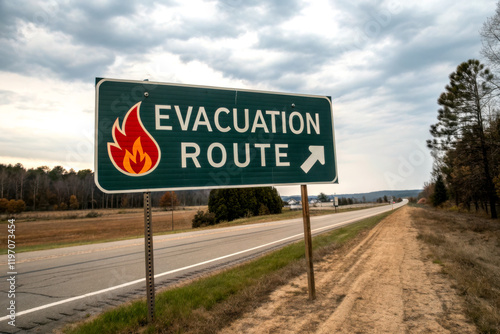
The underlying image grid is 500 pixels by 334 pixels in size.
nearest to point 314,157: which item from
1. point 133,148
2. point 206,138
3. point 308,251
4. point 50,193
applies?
point 308,251

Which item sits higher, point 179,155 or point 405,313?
point 179,155

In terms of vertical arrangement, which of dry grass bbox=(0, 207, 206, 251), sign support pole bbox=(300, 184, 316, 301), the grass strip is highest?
sign support pole bbox=(300, 184, 316, 301)

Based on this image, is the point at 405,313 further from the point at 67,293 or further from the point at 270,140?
the point at 67,293

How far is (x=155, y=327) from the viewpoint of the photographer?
11.4 feet

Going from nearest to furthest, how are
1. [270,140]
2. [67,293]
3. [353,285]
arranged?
1. [270,140]
2. [353,285]
3. [67,293]

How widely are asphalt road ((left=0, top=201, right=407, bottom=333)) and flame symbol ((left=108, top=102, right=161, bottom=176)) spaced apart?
2.67 metres

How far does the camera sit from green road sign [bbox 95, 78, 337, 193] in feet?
12.0

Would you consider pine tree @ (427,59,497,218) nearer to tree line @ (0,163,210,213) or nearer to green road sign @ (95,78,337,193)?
green road sign @ (95,78,337,193)

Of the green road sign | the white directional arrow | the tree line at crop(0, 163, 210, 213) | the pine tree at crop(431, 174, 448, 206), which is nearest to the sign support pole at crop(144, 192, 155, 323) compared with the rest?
the green road sign

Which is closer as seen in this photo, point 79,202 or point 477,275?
point 477,275

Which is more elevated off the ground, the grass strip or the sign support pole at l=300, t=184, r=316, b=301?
the sign support pole at l=300, t=184, r=316, b=301

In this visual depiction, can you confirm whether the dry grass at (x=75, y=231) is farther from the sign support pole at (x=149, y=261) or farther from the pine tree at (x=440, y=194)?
the pine tree at (x=440, y=194)

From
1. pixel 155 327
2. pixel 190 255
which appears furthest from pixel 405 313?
pixel 190 255

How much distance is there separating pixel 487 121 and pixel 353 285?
2645 centimetres
